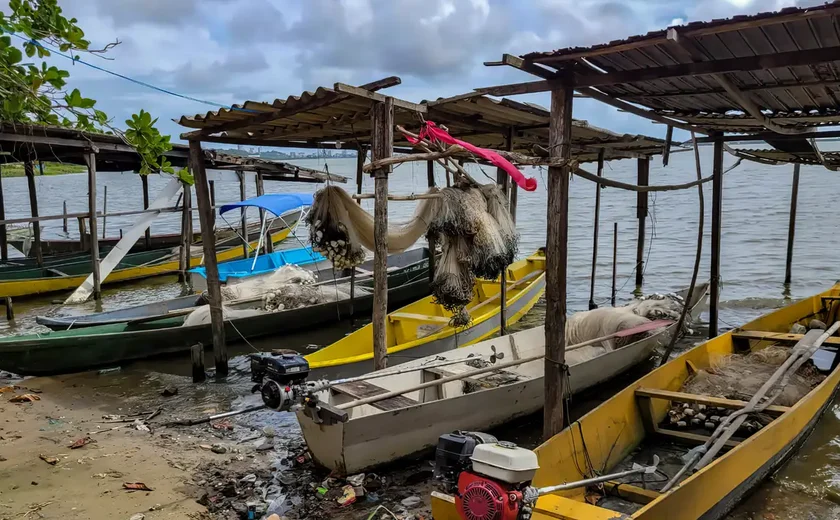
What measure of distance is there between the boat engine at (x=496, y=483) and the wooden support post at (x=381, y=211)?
10.8 feet

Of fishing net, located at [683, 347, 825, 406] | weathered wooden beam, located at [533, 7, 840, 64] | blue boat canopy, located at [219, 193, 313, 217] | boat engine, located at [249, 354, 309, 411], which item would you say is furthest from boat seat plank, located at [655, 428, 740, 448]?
blue boat canopy, located at [219, 193, 313, 217]

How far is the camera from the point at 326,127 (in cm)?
796

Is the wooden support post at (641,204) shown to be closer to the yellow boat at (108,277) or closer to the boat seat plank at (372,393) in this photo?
the yellow boat at (108,277)

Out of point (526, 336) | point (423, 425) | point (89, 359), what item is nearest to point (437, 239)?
point (526, 336)

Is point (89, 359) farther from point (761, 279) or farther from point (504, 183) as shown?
point (761, 279)

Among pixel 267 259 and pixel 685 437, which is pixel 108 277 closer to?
pixel 267 259

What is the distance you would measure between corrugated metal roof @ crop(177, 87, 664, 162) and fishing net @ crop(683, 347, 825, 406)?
385 centimetres

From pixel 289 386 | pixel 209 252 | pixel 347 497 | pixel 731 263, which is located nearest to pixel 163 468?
pixel 347 497

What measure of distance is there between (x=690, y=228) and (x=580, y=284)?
12.4 m

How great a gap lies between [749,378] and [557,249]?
336cm

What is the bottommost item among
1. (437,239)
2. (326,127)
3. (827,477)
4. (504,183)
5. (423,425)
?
(827,477)

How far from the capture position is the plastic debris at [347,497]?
497 cm

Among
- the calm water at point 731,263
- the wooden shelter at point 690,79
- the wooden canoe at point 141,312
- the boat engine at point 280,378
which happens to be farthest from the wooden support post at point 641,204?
the boat engine at point 280,378

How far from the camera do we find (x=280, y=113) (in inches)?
266
